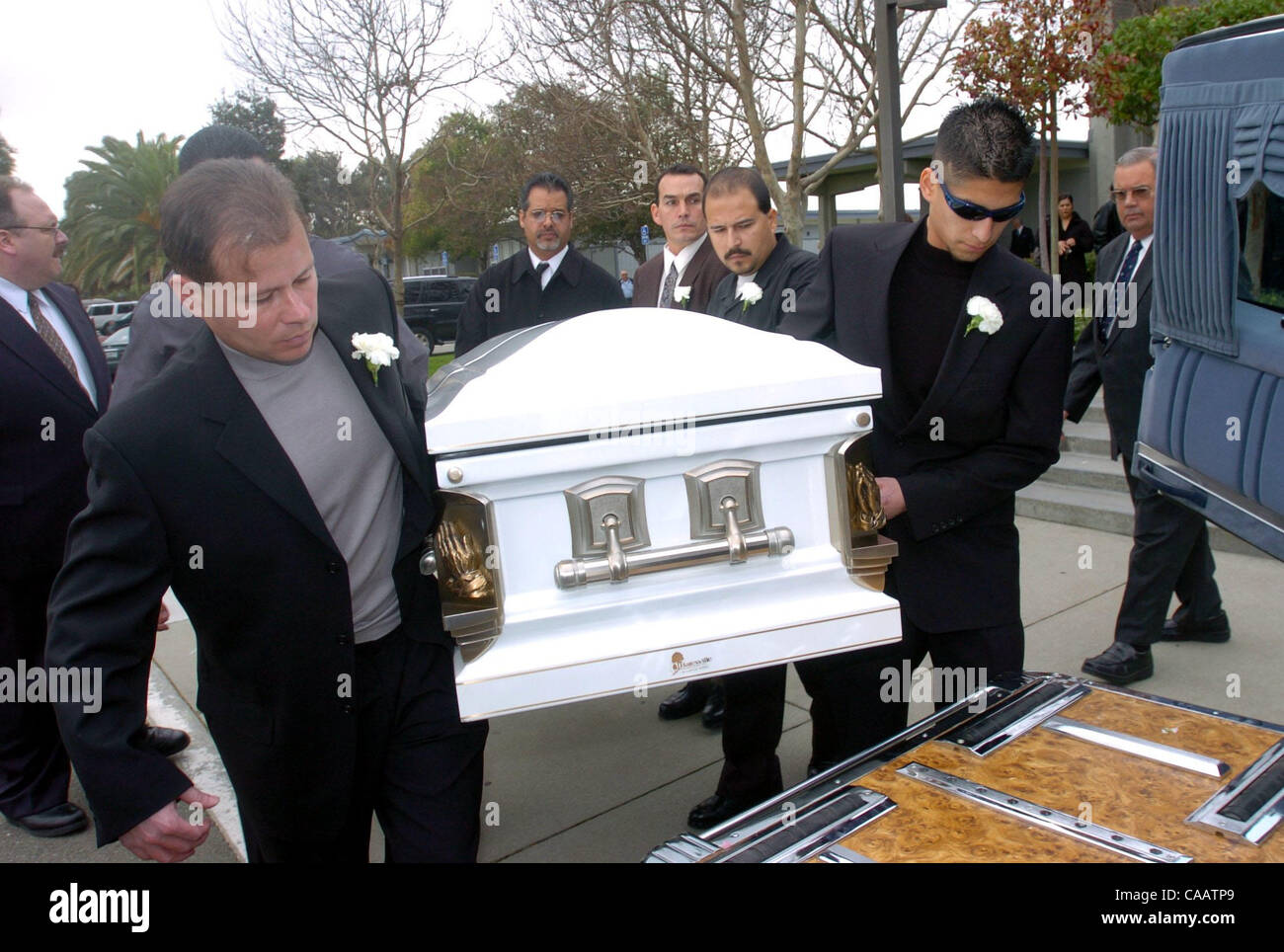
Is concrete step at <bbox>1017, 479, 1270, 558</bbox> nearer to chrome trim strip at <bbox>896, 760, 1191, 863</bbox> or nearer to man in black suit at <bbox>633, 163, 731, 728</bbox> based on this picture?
man in black suit at <bbox>633, 163, 731, 728</bbox>

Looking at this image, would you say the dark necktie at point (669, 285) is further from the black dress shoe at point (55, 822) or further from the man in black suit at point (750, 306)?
the black dress shoe at point (55, 822)

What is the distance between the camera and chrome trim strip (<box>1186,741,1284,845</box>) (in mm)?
1438

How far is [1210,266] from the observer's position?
78.7 inches

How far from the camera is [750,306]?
328cm

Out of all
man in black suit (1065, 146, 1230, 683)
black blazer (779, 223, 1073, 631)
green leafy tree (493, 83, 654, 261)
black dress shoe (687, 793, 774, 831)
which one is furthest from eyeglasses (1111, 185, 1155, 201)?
green leafy tree (493, 83, 654, 261)

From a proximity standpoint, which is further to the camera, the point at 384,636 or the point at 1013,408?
the point at 1013,408

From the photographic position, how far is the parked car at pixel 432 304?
80.2 ft

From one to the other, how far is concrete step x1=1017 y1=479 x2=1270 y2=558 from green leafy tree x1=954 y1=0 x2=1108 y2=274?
198 inches

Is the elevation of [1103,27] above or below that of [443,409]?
above

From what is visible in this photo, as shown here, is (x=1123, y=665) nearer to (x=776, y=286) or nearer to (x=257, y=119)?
(x=776, y=286)

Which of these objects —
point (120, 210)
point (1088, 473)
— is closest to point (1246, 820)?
point (1088, 473)
